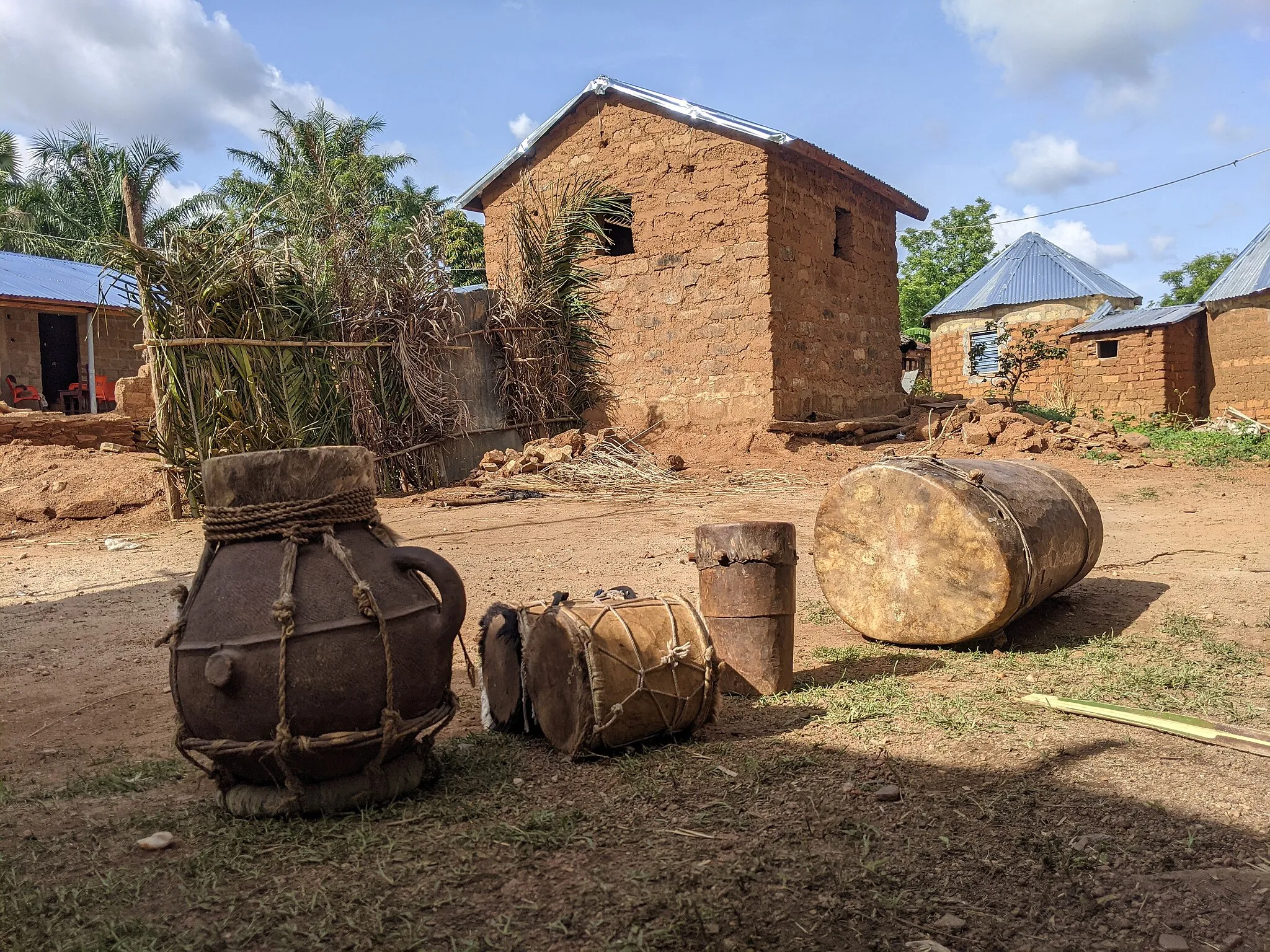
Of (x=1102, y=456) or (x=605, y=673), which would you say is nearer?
(x=605, y=673)

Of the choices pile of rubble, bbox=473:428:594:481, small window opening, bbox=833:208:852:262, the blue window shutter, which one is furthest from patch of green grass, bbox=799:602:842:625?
the blue window shutter

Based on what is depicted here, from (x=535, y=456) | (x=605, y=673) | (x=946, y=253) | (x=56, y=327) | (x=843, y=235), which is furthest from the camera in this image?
(x=946, y=253)

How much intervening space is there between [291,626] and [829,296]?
1041 cm

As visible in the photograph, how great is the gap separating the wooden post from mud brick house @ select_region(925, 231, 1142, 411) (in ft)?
54.3

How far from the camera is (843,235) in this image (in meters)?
12.6

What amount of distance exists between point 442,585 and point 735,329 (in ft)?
28.1

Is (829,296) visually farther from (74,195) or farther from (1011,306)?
(74,195)

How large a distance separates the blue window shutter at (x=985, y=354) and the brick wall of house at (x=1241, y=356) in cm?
478

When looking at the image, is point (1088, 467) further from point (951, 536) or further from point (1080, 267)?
point (1080, 267)

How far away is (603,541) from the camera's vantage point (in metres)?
7.04

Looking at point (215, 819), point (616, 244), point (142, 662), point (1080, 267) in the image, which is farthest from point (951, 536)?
point (1080, 267)

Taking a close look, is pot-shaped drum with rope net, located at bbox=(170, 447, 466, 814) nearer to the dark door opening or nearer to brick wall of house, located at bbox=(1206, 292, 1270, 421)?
the dark door opening

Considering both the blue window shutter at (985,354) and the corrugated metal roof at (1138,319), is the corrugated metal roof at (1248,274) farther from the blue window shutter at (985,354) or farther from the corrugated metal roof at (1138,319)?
the blue window shutter at (985,354)

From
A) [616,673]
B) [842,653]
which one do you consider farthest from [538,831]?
[842,653]
